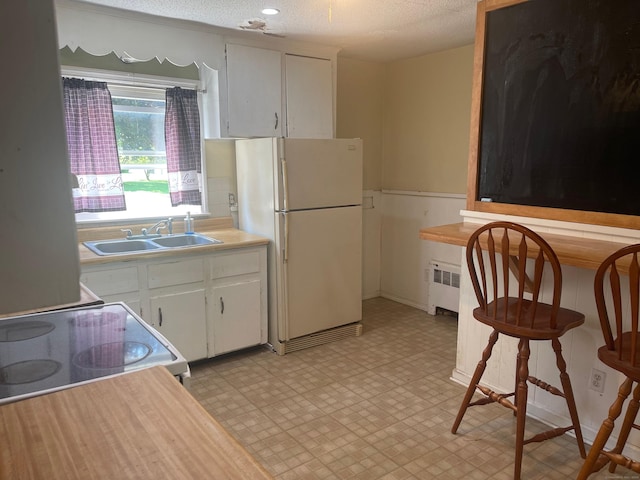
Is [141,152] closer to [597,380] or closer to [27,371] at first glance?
[27,371]

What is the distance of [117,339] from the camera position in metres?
1.44

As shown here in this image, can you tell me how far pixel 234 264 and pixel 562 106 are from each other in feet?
7.33

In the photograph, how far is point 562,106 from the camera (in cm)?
229

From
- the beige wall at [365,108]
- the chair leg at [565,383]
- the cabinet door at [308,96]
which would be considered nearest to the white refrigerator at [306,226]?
the cabinet door at [308,96]

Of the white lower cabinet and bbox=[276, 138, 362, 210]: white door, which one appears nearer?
the white lower cabinet

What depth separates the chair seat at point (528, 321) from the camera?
1.99 metres

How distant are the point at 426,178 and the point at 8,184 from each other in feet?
13.4

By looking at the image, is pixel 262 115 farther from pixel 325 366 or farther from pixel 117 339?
pixel 117 339

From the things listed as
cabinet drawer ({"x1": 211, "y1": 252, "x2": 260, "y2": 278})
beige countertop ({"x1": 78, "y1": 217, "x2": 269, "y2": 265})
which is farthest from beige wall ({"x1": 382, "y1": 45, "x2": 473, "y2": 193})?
cabinet drawer ({"x1": 211, "y1": 252, "x2": 260, "y2": 278})

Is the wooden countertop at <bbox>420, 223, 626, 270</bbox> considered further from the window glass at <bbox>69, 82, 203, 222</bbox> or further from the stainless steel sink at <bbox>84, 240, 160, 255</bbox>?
the window glass at <bbox>69, 82, 203, 222</bbox>

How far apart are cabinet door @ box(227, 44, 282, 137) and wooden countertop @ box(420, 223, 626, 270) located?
69.0 inches

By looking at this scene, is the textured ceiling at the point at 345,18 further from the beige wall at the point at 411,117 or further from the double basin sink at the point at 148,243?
the double basin sink at the point at 148,243

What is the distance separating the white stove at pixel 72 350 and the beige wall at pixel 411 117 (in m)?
3.25

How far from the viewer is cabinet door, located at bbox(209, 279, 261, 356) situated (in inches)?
128
